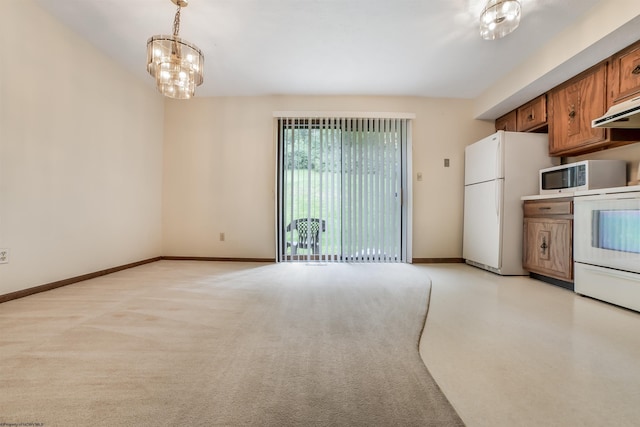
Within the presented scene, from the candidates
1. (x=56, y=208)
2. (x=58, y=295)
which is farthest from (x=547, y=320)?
(x=56, y=208)

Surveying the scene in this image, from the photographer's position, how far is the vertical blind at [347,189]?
3920 mm

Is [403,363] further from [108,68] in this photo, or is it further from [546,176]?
[108,68]

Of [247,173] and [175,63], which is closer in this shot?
[175,63]

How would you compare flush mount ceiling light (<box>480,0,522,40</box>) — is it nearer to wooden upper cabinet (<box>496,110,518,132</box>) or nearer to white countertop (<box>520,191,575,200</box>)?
white countertop (<box>520,191,575,200</box>)

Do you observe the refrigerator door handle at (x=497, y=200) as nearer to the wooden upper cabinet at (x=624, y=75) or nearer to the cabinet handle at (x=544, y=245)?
the cabinet handle at (x=544, y=245)

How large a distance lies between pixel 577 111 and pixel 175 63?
3.67m

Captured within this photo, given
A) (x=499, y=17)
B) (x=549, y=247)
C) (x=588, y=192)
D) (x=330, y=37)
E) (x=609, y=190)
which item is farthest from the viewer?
(x=549, y=247)

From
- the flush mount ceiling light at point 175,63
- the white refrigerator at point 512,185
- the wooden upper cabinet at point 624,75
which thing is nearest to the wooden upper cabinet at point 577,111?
the wooden upper cabinet at point 624,75

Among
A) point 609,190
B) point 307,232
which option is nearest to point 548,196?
point 609,190

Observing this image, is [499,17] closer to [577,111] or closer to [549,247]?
[577,111]

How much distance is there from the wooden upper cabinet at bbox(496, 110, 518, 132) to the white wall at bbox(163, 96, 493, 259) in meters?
0.20

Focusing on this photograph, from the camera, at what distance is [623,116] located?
79.7 inches

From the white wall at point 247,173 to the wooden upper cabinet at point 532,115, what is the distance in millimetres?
626

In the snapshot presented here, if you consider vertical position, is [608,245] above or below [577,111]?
below
